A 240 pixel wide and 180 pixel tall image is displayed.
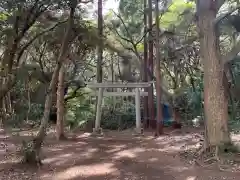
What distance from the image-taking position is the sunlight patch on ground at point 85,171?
6615 millimetres

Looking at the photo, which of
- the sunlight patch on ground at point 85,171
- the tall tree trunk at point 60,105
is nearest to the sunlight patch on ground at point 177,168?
the sunlight patch on ground at point 85,171

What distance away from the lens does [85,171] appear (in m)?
6.97

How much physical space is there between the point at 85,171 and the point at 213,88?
3.67 m

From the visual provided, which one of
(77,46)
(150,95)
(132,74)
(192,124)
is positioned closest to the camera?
(77,46)

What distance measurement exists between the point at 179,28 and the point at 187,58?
3.91 metres

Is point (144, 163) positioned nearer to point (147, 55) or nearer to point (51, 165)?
point (51, 165)

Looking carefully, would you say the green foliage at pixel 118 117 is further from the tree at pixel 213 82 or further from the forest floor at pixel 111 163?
the tree at pixel 213 82

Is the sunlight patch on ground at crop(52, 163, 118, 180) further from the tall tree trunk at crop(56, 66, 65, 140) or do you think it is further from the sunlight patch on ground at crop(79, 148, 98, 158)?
the tall tree trunk at crop(56, 66, 65, 140)

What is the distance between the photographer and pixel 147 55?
1566 centimetres

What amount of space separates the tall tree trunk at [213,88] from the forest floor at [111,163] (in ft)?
3.57

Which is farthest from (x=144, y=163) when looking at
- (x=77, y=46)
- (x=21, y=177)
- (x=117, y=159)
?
(x=77, y=46)

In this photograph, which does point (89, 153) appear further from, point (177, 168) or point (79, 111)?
point (79, 111)

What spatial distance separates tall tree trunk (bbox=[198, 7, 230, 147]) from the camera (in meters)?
8.37

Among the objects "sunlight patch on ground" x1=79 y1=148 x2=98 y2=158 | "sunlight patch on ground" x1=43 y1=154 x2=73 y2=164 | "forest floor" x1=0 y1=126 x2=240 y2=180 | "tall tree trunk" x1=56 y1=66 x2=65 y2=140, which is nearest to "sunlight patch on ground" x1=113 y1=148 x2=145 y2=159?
"forest floor" x1=0 y1=126 x2=240 y2=180
